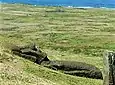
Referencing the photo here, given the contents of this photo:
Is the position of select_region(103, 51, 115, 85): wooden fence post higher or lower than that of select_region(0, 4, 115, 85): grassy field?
higher

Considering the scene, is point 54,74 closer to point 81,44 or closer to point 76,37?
point 81,44

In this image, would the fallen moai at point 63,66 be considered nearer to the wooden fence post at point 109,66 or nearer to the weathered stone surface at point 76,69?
the weathered stone surface at point 76,69

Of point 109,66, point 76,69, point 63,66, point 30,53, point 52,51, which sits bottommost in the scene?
point 52,51

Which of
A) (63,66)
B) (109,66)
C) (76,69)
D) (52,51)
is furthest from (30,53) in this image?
(52,51)

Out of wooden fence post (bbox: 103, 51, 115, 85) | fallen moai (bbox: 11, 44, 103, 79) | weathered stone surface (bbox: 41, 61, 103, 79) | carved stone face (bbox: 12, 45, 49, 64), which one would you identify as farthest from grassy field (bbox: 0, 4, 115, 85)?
wooden fence post (bbox: 103, 51, 115, 85)

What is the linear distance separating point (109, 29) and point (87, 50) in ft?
98.7

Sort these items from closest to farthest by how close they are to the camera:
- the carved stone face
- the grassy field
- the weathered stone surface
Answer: the grassy field
the carved stone face
the weathered stone surface

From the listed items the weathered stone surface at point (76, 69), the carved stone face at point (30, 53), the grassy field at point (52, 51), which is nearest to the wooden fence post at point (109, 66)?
the grassy field at point (52, 51)

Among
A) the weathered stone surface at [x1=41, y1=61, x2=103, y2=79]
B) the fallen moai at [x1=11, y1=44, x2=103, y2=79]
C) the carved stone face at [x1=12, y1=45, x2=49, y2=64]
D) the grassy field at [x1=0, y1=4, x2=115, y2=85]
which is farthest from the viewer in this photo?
the weathered stone surface at [x1=41, y1=61, x2=103, y2=79]

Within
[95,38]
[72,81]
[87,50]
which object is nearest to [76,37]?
[95,38]

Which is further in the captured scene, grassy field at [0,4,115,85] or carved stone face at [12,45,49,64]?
carved stone face at [12,45,49,64]

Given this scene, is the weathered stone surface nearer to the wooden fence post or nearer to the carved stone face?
the carved stone face

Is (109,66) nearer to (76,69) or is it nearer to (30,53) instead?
(76,69)

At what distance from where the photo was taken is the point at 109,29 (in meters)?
78.8
